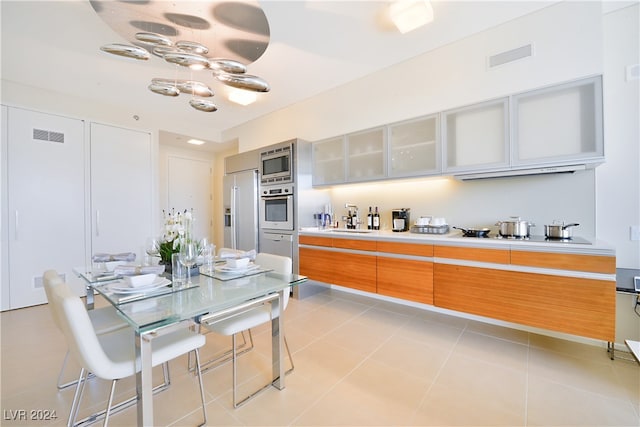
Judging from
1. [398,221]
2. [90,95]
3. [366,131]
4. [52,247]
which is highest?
[90,95]

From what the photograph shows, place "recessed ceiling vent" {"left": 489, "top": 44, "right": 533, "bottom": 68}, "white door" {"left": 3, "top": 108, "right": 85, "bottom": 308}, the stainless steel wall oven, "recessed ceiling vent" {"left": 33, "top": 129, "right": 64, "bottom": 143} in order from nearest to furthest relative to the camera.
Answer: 1. "recessed ceiling vent" {"left": 489, "top": 44, "right": 533, "bottom": 68}
2. "white door" {"left": 3, "top": 108, "right": 85, "bottom": 308}
3. "recessed ceiling vent" {"left": 33, "top": 129, "right": 64, "bottom": 143}
4. the stainless steel wall oven

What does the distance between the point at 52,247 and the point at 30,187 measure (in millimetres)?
814

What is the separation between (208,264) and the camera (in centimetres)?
192

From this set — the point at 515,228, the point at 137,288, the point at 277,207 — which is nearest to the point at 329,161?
the point at 277,207

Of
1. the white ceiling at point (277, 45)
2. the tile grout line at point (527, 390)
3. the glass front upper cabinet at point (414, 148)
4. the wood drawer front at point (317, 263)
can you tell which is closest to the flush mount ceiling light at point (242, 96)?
the white ceiling at point (277, 45)

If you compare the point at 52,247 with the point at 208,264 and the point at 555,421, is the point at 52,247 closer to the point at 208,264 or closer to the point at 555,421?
the point at 208,264

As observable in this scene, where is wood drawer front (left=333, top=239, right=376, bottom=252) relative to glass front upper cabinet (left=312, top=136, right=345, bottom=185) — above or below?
below

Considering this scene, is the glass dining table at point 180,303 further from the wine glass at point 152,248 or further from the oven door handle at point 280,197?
the oven door handle at point 280,197

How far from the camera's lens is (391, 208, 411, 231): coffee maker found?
3.04m

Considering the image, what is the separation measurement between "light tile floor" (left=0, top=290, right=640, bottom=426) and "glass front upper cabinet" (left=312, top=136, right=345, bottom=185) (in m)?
1.93

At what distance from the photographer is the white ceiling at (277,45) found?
2.19 m

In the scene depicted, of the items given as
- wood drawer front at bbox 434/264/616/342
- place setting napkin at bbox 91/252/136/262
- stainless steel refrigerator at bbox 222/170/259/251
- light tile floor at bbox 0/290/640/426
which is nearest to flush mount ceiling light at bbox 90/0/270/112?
place setting napkin at bbox 91/252/136/262

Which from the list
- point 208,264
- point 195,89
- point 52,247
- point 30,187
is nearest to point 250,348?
point 208,264

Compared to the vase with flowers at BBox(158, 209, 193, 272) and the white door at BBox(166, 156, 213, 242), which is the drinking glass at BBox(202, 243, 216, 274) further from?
the white door at BBox(166, 156, 213, 242)
